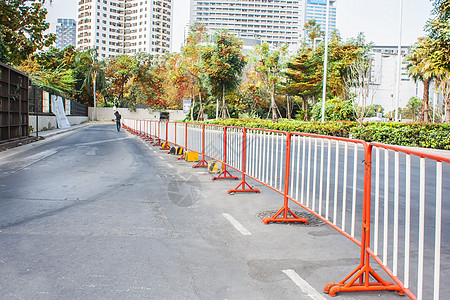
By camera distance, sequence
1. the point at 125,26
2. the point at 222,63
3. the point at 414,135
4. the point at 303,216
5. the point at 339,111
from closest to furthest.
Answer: the point at 303,216 < the point at 414,135 < the point at 222,63 < the point at 339,111 < the point at 125,26

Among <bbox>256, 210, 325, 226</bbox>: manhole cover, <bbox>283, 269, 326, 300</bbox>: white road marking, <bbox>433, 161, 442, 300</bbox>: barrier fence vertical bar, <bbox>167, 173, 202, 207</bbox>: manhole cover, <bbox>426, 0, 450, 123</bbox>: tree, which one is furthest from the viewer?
<bbox>426, 0, 450, 123</bbox>: tree

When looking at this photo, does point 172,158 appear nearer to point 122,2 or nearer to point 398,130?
point 398,130

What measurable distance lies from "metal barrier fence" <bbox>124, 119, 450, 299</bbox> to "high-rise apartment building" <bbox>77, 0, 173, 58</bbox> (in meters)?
143

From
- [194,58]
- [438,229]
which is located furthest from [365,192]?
[194,58]

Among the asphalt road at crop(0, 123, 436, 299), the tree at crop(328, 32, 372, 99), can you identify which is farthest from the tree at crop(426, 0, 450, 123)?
the tree at crop(328, 32, 372, 99)

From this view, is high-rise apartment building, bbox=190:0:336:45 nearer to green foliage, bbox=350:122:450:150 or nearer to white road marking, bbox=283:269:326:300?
green foliage, bbox=350:122:450:150

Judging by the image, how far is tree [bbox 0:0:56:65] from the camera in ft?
51.4

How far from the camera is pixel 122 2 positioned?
15275cm

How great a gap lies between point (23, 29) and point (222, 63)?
2448 cm

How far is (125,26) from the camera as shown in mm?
153375

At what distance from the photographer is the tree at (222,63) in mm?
39594

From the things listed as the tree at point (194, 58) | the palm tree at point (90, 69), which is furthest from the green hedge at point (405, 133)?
the palm tree at point (90, 69)

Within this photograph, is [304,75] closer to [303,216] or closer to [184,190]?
[184,190]

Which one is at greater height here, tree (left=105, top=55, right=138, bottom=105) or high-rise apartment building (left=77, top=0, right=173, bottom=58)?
high-rise apartment building (left=77, top=0, right=173, bottom=58)
